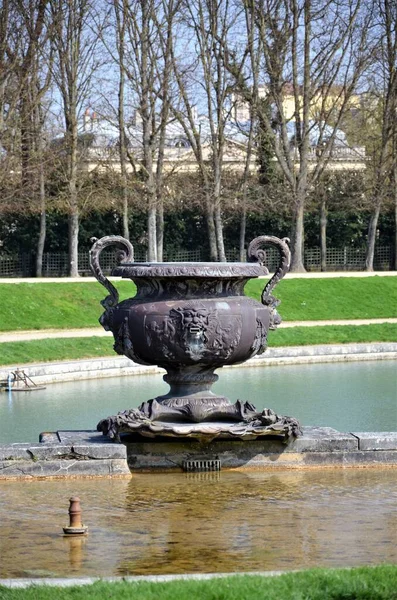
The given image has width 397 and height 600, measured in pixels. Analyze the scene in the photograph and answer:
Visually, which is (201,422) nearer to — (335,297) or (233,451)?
(233,451)

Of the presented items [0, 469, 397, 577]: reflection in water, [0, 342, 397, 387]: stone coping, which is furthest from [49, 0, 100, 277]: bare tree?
[0, 469, 397, 577]: reflection in water

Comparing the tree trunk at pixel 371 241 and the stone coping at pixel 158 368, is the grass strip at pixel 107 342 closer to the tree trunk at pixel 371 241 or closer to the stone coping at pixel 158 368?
the stone coping at pixel 158 368

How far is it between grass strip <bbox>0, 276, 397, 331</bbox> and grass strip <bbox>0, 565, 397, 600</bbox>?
23827 millimetres

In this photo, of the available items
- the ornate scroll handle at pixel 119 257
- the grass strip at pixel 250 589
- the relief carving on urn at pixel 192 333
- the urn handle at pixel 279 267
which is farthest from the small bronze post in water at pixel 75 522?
the urn handle at pixel 279 267

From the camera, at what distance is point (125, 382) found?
23.4 m

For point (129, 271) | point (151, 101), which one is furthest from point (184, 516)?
point (151, 101)

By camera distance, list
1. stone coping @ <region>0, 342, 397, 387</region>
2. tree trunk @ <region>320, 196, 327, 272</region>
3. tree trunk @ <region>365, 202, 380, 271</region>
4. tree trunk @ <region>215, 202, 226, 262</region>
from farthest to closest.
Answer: tree trunk @ <region>320, 196, 327, 272</region> → tree trunk @ <region>365, 202, 380, 271</region> → tree trunk @ <region>215, 202, 226, 262</region> → stone coping @ <region>0, 342, 397, 387</region>

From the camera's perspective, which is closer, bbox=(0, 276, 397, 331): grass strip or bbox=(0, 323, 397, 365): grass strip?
bbox=(0, 323, 397, 365): grass strip

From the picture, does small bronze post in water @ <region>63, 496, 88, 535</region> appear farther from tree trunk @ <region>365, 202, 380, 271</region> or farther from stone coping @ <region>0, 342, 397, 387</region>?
tree trunk @ <region>365, 202, 380, 271</region>

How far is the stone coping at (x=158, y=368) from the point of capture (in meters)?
23.5

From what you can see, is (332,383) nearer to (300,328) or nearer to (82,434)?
(300,328)

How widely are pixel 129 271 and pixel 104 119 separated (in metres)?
33.4

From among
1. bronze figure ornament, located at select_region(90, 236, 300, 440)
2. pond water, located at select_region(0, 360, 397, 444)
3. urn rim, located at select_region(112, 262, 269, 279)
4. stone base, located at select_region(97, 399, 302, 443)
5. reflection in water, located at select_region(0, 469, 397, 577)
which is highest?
urn rim, located at select_region(112, 262, 269, 279)

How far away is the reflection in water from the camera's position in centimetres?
838
